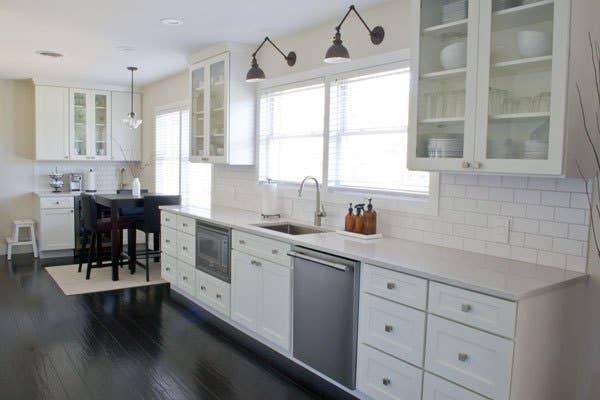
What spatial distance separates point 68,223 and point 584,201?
21.8 feet

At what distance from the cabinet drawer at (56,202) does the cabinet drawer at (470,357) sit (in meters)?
6.14

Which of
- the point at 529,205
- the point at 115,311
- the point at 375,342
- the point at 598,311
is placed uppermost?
the point at 529,205

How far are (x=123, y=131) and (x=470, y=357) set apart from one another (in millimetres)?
6934

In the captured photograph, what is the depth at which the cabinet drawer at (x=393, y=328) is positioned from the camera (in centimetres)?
245

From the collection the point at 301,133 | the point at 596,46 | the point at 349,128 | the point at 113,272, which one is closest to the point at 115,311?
the point at 113,272

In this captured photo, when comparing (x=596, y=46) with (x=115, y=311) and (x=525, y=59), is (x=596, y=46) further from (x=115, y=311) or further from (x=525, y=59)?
(x=115, y=311)

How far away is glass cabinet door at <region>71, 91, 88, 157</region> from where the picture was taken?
743 cm

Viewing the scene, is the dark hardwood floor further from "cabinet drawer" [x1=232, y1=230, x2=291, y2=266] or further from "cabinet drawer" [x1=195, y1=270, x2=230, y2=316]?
"cabinet drawer" [x1=232, y1=230, x2=291, y2=266]

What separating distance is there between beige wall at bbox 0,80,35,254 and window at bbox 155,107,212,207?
188cm

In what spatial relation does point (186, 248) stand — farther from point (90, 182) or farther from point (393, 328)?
point (90, 182)

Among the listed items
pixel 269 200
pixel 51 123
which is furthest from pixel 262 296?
pixel 51 123

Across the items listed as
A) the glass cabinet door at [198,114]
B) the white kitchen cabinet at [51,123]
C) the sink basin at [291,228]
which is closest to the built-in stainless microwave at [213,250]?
the sink basin at [291,228]

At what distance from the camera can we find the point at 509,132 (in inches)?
96.6

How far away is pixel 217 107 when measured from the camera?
16.8ft
